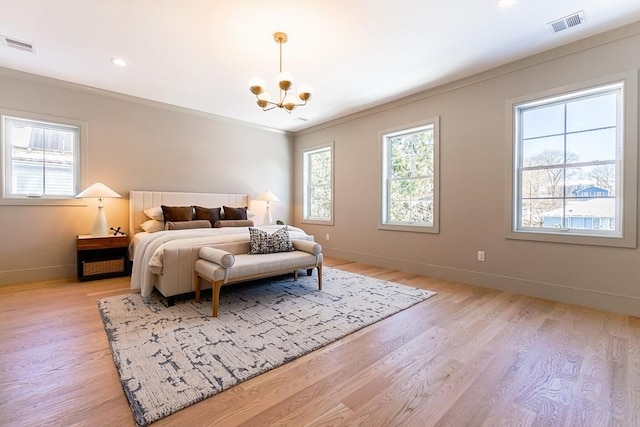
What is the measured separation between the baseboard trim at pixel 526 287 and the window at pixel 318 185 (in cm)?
163

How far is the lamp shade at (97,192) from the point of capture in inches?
150

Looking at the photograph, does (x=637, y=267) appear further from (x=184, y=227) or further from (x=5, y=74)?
(x=5, y=74)

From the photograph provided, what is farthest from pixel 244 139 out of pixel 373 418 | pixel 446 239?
pixel 373 418

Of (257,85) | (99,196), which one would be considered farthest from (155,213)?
(257,85)

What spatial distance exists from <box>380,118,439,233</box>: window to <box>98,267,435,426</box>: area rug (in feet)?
4.29

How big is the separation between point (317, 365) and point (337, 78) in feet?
11.2

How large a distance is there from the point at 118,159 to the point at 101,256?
147 cm

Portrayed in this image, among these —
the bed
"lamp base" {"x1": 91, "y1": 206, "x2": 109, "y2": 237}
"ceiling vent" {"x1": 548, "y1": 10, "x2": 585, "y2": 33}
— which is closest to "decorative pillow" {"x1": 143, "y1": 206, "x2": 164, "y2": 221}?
the bed

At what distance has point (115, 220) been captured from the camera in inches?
171

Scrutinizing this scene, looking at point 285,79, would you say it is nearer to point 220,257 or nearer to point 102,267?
point 220,257

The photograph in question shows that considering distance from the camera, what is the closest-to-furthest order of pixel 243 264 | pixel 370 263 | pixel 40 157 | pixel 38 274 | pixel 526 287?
pixel 243 264, pixel 526 287, pixel 38 274, pixel 40 157, pixel 370 263

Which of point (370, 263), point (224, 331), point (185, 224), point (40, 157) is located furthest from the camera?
point (370, 263)

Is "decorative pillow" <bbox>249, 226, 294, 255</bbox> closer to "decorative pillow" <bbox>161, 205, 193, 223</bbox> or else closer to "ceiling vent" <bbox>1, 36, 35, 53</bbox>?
"decorative pillow" <bbox>161, 205, 193, 223</bbox>

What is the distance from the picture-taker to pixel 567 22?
2.64 metres
